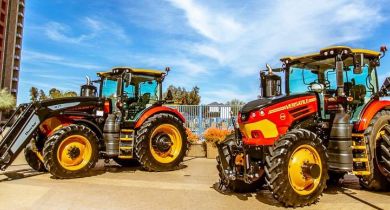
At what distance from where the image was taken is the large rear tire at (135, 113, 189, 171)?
31.2 feet

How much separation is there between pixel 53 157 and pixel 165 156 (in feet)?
10.4

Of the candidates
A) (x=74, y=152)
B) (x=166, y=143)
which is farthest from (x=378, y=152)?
(x=74, y=152)

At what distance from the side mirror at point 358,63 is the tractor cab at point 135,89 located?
5911 millimetres

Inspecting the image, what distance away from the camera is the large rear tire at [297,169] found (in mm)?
5352

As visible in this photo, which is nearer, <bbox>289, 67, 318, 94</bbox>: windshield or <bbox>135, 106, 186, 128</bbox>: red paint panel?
<bbox>289, 67, 318, 94</bbox>: windshield

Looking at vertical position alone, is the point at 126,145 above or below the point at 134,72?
below

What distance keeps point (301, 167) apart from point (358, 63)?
6.86 ft

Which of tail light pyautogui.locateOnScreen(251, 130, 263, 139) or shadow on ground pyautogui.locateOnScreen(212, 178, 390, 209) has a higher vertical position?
tail light pyautogui.locateOnScreen(251, 130, 263, 139)

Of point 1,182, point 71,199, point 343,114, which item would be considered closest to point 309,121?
point 343,114

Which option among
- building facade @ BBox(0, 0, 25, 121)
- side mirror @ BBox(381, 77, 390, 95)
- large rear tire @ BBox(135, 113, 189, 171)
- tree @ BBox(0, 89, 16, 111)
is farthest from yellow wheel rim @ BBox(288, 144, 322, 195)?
building facade @ BBox(0, 0, 25, 121)

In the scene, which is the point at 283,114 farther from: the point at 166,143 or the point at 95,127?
the point at 95,127

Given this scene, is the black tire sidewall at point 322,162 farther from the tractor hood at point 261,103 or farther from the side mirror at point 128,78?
the side mirror at point 128,78

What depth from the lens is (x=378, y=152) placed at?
668cm

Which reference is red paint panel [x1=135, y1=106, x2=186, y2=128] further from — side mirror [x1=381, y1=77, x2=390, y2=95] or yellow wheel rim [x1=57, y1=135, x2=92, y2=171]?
side mirror [x1=381, y1=77, x2=390, y2=95]
